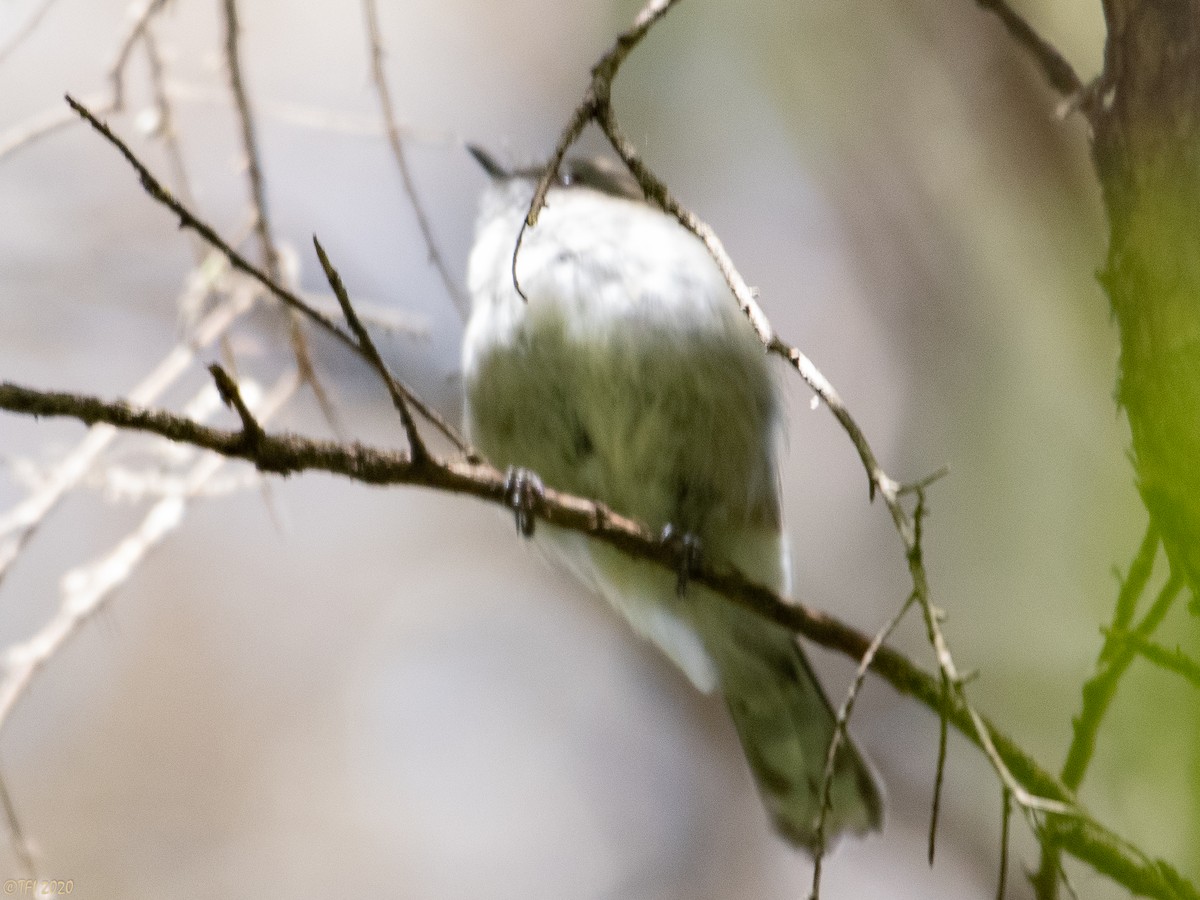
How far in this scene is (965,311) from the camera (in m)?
1.53

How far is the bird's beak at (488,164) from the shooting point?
168cm

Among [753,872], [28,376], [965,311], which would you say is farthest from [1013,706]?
[28,376]

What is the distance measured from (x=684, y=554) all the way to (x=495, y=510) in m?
0.81

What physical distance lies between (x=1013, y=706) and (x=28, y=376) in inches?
64.2

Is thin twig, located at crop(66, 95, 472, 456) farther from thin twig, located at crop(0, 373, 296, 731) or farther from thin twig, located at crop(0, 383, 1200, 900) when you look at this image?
thin twig, located at crop(0, 373, 296, 731)

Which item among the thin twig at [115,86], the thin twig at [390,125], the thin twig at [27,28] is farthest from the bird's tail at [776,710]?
the thin twig at [27,28]

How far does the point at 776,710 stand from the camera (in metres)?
1.60

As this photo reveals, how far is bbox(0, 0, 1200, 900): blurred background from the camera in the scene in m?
1.33

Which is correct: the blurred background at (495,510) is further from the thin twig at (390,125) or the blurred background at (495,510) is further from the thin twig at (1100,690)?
the thin twig at (390,125)

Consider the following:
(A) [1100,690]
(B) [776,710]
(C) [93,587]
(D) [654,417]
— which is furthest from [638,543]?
(C) [93,587]

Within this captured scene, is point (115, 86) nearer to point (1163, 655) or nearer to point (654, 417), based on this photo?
point (654, 417)

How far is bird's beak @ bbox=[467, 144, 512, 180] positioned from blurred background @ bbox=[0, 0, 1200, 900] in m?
0.05

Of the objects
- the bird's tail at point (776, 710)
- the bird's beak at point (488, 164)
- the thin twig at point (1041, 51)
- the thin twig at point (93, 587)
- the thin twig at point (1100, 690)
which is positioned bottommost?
the bird's tail at point (776, 710)

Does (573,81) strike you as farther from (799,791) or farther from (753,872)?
(753,872)
